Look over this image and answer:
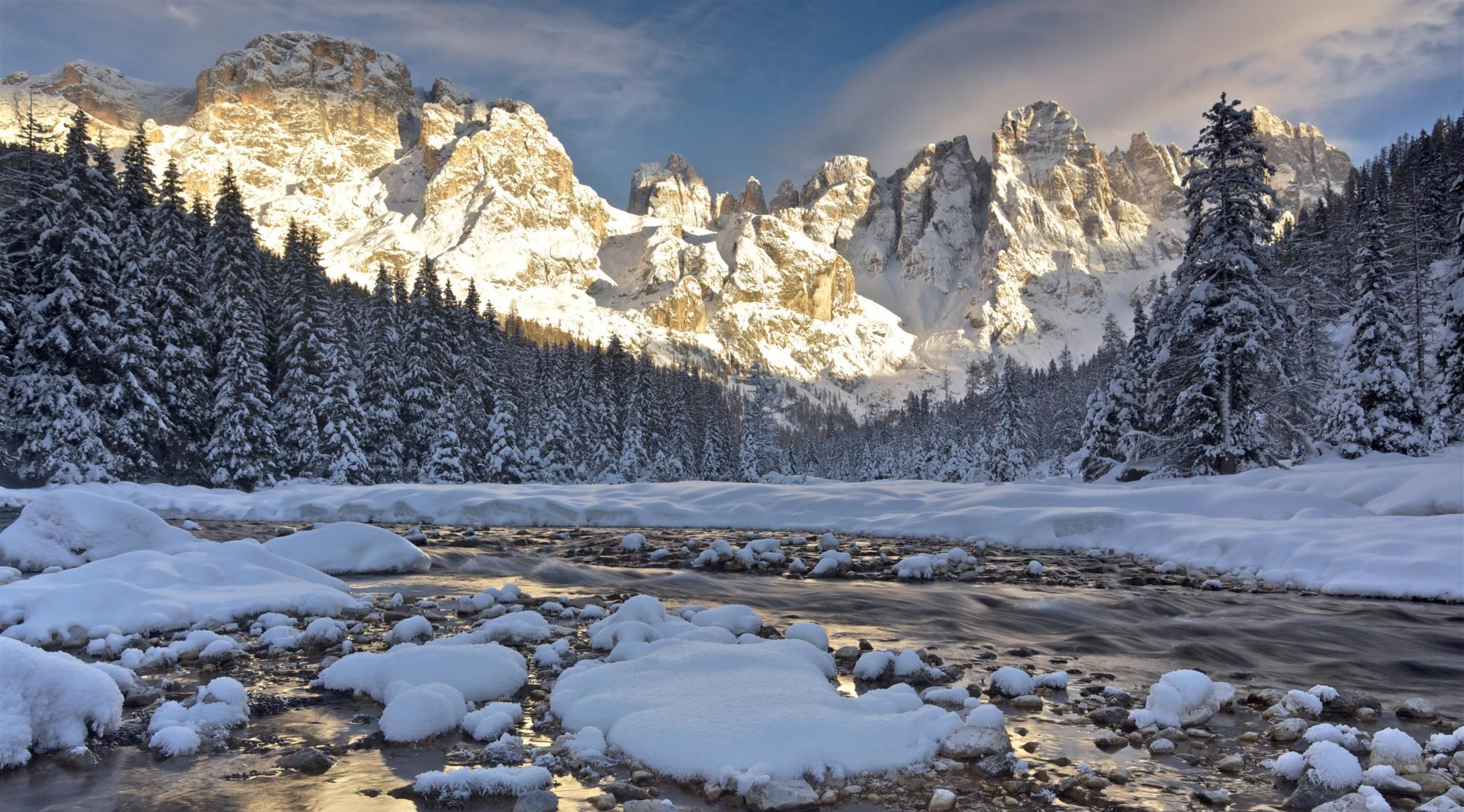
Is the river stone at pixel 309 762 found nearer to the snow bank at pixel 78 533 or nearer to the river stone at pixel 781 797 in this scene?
the river stone at pixel 781 797

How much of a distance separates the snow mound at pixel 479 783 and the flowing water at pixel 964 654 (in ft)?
0.24

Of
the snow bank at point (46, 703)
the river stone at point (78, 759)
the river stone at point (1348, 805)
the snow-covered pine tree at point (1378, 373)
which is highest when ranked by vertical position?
the snow-covered pine tree at point (1378, 373)

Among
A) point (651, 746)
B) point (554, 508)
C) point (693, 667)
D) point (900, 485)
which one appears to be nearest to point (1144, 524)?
point (900, 485)

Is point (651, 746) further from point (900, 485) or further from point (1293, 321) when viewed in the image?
point (1293, 321)

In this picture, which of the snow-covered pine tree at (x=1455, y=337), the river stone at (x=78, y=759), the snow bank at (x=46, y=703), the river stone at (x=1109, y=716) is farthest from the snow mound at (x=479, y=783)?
the snow-covered pine tree at (x=1455, y=337)

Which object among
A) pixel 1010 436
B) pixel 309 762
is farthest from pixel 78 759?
pixel 1010 436

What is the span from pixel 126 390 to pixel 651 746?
117 ft

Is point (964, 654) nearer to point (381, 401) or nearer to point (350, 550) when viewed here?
point (350, 550)

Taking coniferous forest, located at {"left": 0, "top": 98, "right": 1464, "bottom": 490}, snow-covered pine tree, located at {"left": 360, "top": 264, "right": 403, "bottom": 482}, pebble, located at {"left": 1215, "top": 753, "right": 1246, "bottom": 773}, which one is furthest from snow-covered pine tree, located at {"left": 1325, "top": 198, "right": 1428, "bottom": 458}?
snow-covered pine tree, located at {"left": 360, "top": 264, "right": 403, "bottom": 482}

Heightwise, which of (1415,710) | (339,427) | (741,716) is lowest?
(1415,710)

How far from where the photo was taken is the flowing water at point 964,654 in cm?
404

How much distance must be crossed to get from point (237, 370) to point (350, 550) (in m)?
27.8

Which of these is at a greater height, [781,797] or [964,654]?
[781,797]

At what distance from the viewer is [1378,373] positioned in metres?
29.0
